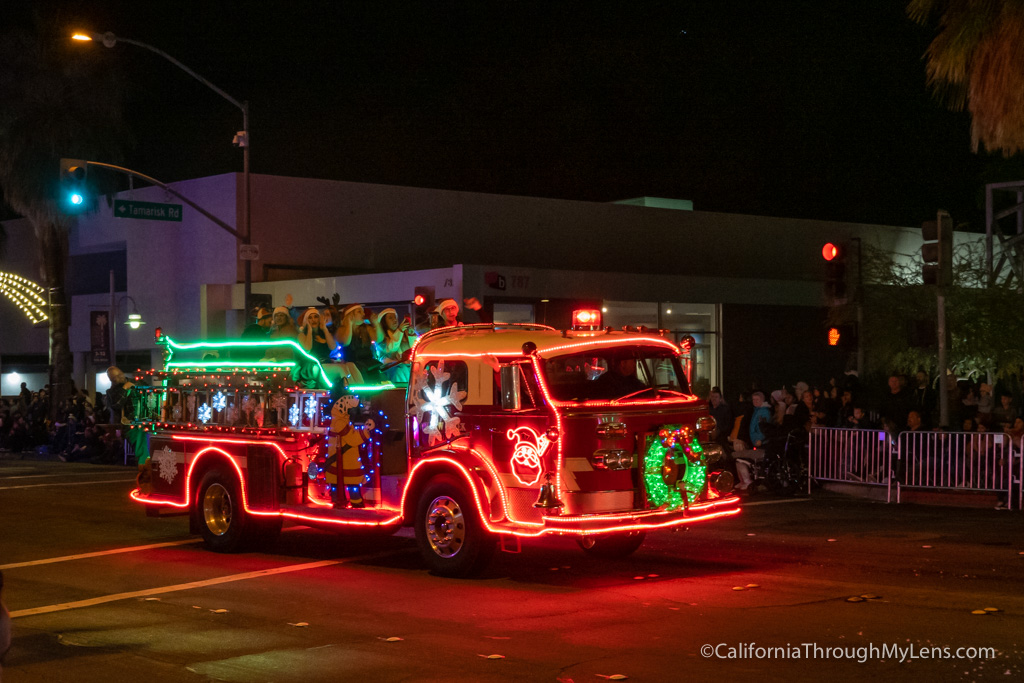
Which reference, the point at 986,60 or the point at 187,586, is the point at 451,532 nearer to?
the point at 187,586

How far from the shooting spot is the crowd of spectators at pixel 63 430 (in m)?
32.2

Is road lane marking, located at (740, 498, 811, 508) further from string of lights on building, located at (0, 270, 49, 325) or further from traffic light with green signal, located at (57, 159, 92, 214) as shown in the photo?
string of lights on building, located at (0, 270, 49, 325)

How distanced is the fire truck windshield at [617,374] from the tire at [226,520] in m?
4.15

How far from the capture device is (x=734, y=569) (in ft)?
40.8

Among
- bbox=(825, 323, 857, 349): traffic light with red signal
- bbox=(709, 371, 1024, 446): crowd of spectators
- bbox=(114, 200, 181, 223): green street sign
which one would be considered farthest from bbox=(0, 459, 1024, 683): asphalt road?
bbox=(114, 200, 181, 223): green street sign

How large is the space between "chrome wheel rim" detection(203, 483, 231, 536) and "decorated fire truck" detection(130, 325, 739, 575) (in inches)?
0.7

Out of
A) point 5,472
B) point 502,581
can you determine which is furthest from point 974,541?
point 5,472

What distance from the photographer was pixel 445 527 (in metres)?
12.1

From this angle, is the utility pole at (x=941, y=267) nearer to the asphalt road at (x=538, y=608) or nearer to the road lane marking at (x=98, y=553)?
the asphalt road at (x=538, y=608)

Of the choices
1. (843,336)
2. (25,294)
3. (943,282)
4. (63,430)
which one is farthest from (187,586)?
(25,294)

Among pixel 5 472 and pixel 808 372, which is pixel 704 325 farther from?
pixel 5 472

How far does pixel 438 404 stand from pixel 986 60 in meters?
9.23

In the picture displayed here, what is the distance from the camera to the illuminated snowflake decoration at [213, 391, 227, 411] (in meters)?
14.8

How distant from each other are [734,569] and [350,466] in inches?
163
